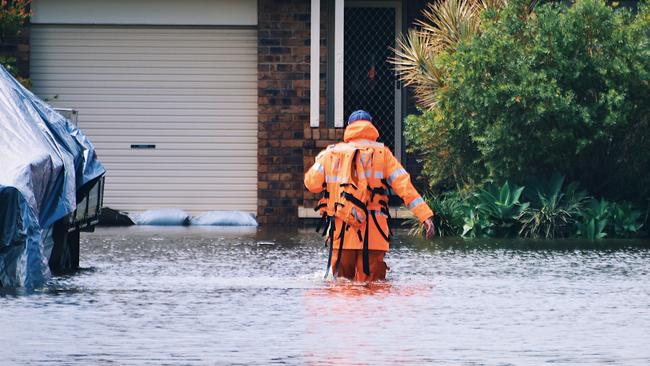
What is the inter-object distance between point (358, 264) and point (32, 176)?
8.91 feet

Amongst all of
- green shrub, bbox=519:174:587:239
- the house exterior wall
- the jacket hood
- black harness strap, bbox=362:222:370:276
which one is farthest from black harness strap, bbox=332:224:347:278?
the house exterior wall

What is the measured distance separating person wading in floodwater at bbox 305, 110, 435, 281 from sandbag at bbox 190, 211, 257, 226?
1024cm

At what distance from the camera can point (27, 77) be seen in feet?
77.9

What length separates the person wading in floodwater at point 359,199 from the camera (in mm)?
12750

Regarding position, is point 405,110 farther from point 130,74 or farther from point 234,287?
point 234,287

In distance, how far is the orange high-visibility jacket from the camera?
12.8m

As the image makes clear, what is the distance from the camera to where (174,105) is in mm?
24156

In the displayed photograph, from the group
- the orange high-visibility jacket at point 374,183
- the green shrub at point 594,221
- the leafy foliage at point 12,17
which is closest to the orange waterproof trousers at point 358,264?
the orange high-visibility jacket at point 374,183

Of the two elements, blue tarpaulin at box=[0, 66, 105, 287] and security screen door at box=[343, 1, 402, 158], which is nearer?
blue tarpaulin at box=[0, 66, 105, 287]

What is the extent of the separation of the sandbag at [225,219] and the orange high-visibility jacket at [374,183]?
1026cm

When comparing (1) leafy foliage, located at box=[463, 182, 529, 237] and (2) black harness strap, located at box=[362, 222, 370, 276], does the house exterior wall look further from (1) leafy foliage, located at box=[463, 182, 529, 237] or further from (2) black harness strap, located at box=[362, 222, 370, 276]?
(2) black harness strap, located at box=[362, 222, 370, 276]

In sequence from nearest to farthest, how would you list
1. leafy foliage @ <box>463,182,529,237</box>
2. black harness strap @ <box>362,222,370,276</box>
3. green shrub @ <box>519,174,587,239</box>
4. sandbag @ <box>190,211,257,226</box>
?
black harness strap @ <box>362,222,370,276</box> < green shrub @ <box>519,174,587,239</box> < leafy foliage @ <box>463,182,529,237</box> < sandbag @ <box>190,211,257,226</box>

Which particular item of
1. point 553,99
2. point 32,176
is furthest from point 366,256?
point 553,99

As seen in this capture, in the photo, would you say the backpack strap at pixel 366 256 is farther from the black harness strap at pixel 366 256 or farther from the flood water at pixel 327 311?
the flood water at pixel 327 311
